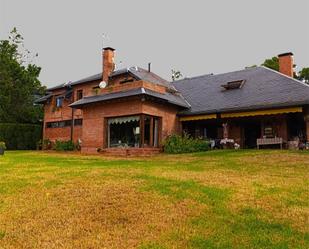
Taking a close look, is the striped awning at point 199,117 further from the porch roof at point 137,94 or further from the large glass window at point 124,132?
the large glass window at point 124,132

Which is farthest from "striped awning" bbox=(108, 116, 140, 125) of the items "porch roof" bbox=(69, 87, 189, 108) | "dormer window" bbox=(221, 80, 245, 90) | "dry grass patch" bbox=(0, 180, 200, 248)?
"dry grass patch" bbox=(0, 180, 200, 248)

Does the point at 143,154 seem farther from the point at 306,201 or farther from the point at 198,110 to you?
the point at 306,201

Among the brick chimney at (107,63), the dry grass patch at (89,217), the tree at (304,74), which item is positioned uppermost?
the tree at (304,74)

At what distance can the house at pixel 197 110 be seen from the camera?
23.7m

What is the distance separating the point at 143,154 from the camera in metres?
22.9

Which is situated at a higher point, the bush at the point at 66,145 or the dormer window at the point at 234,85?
the dormer window at the point at 234,85

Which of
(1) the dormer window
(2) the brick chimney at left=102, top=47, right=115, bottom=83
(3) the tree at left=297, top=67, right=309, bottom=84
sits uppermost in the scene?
(3) the tree at left=297, top=67, right=309, bottom=84

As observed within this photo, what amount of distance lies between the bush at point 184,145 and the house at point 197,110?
90 cm

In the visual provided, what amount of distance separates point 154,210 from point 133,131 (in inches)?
714

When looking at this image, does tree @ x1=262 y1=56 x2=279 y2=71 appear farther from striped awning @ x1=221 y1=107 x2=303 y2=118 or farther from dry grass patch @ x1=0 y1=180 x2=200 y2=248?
dry grass patch @ x1=0 y1=180 x2=200 y2=248

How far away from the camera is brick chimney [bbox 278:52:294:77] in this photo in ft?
91.8

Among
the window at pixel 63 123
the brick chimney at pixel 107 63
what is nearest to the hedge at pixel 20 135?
the window at pixel 63 123

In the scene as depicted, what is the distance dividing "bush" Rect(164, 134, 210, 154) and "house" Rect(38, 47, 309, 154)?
35.5 inches

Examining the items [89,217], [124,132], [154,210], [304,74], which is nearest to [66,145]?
[124,132]
